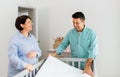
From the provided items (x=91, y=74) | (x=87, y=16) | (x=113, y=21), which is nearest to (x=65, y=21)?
(x=87, y=16)

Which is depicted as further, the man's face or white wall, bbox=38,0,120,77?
white wall, bbox=38,0,120,77

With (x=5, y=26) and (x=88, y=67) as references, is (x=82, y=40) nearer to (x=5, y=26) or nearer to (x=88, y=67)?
(x=88, y=67)

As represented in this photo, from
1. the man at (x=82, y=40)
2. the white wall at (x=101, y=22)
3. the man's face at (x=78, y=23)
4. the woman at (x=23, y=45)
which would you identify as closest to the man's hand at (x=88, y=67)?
the man at (x=82, y=40)

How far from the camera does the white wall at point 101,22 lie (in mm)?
3760

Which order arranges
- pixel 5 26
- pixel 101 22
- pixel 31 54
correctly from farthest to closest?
pixel 101 22
pixel 5 26
pixel 31 54

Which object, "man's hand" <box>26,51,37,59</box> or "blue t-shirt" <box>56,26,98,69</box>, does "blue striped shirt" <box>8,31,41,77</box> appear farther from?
"blue t-shirt" <box>56,26,98,69</box>

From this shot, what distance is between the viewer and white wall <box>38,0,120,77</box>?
3760 mm

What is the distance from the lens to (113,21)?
376cm

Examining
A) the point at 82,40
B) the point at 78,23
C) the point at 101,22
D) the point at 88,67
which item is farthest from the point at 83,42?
the point at 101,22

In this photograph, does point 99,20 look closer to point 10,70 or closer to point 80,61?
point 80,61

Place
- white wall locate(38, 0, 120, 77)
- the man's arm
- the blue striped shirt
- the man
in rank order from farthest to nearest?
1. white wall locate(38, 0, 120, 77)
2. the man
3. the man's arm
4. the blue striped shirt

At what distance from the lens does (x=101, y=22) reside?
12.6 feet

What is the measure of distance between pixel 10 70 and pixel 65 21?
6.83 ft

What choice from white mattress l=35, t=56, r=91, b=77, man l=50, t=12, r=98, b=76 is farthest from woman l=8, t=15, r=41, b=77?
Answer: man l=50, t=12, r=98, b=76
